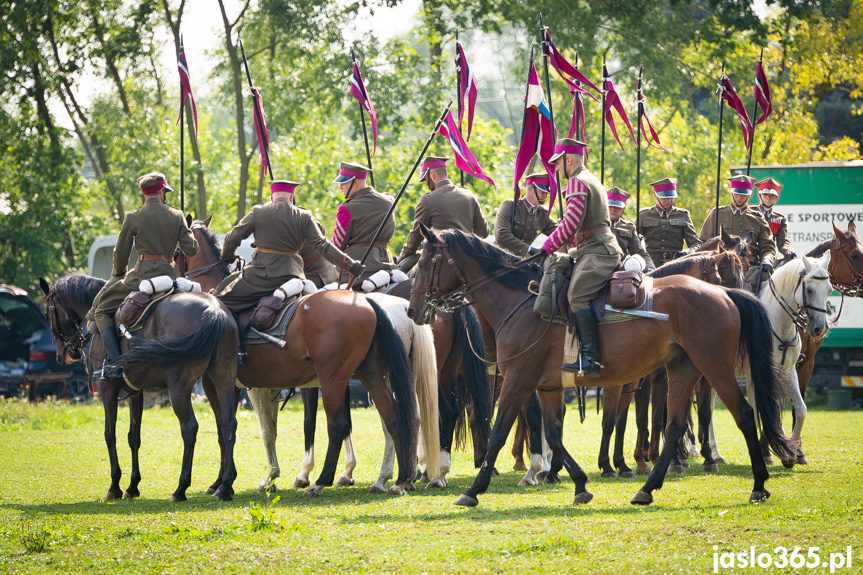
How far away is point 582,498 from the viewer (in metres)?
9.77

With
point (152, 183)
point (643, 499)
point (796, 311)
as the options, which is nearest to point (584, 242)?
point (643, 499)

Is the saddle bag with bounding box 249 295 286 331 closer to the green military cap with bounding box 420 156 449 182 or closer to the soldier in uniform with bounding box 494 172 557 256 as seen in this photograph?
the green military cap with bounding box 420 156 449 182

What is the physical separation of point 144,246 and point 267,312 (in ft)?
4.78

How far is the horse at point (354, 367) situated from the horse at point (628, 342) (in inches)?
27.5

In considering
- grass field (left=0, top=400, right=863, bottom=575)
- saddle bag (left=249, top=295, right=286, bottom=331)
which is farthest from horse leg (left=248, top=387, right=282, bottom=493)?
saddle bag (left=249, top=295, right=286, bottom=331)

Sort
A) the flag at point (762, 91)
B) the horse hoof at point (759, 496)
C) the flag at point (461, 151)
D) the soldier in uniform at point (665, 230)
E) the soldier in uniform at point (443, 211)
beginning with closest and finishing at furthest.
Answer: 1. the horse hoof at point (759, 496)
2. the soldier in uniform at point (443, 211)
3. the flag at point (461, 151)
4. the soldier in uniform at point (665, 230)
5. the flag at point (762, 91)

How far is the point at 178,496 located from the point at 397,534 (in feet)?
10.5

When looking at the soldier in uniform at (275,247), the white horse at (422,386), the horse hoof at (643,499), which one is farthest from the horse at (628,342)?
the soldier in uniform at (275,247)

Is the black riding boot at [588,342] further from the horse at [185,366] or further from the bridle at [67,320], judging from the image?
the bridle at [67,320]

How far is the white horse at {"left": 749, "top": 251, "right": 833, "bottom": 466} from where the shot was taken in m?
13.1

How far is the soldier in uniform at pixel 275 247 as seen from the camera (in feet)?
37.2

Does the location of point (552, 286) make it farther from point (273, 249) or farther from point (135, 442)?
point (135, 442)

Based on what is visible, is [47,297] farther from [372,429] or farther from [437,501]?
[372,429]

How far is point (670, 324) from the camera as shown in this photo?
970 centimetres
